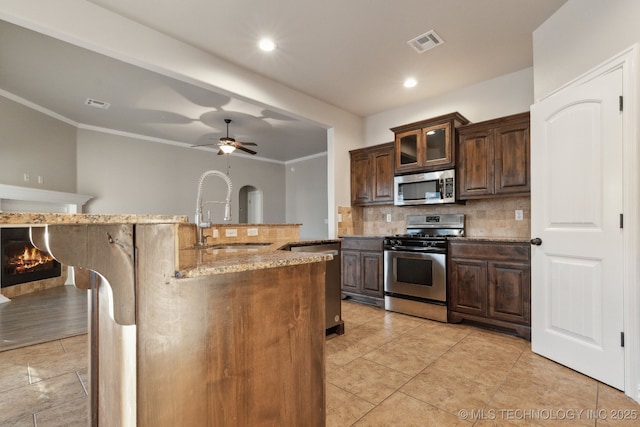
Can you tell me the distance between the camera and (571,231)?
7.22ft

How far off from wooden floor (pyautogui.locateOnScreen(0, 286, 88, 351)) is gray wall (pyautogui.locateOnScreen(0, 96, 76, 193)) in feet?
5.62

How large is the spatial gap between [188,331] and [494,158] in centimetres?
345

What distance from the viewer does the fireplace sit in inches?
175

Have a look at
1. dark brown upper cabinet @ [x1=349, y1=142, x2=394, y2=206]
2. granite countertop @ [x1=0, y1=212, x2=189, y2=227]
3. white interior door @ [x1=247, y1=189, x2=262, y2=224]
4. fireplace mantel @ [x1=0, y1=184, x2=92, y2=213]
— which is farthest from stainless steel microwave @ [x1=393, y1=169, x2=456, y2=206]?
fireplace mantel @ [x1=0, y1=184, x2=92, y2=213]

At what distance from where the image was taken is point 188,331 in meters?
0.97

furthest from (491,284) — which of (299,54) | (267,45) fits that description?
(267,45)

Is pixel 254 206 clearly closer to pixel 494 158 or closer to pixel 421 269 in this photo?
pixel 421 269

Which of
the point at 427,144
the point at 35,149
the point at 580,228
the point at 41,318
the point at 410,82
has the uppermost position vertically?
the point at 410,82

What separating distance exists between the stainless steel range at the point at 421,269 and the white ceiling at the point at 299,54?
73.3 inches

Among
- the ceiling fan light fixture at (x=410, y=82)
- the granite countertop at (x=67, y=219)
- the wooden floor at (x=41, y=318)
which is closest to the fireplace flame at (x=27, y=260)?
the wooden floor at (x=41, y=318)

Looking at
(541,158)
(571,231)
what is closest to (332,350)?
(571,231)

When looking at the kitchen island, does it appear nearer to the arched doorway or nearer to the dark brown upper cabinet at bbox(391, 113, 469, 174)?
the dark brown upper cabinet at bbox(391, 113, 469, 174)

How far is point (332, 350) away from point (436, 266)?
5.09ft

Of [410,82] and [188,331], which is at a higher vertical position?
[410,82]
